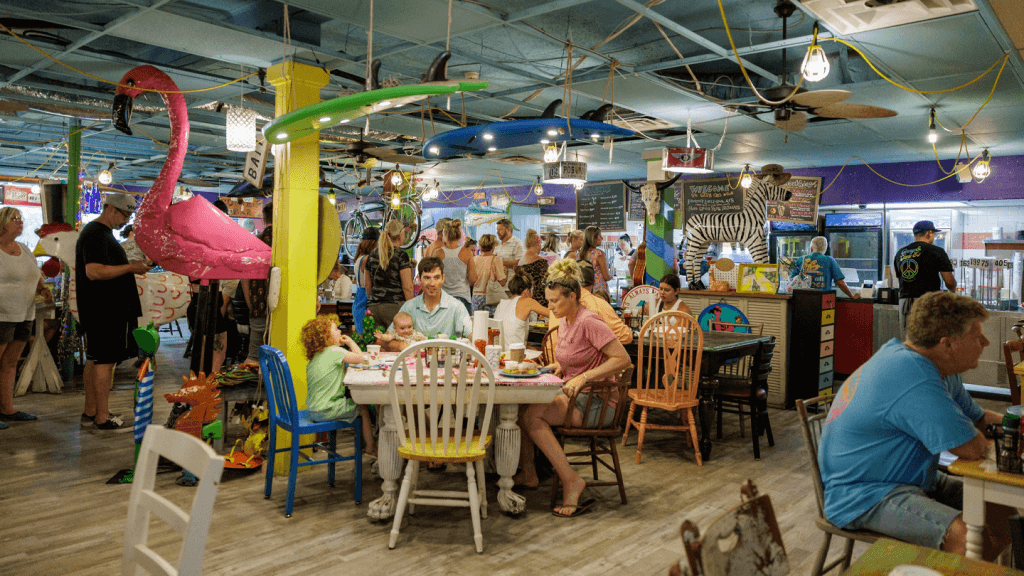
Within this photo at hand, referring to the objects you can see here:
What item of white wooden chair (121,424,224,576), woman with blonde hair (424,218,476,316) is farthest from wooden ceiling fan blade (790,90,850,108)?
white wooden chair (121,424,224,576)

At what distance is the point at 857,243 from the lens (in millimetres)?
11078

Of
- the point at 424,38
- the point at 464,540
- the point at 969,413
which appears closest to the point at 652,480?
the point at 464,540

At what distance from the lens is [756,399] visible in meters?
5.11

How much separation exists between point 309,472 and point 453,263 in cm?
322

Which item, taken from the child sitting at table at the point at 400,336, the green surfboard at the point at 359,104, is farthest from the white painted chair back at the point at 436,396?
the green surfboard at the point at 359,104

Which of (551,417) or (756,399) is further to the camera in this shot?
(756,399)

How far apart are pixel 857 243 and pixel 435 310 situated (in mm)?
8891

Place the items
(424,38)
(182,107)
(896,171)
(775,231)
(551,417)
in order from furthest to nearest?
1. (775,231)
2. (896,171)
3. (424,38)
4. (182,107)
5. (551,417)

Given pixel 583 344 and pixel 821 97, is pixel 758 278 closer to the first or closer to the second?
pixel 821 97

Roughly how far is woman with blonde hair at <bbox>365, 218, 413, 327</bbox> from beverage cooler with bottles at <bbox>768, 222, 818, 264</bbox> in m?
7.41

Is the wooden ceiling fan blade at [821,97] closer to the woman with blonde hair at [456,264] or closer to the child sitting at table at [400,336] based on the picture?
the child sitting at table at [400,336]

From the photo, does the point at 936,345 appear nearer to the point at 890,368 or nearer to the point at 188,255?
the point at 890,368

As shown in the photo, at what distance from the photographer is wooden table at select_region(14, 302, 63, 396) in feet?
21.6

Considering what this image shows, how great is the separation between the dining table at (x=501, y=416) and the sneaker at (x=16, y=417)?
12.0 ft
